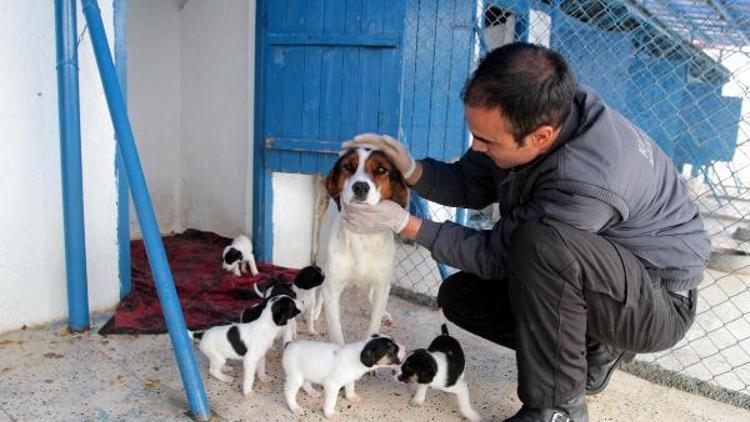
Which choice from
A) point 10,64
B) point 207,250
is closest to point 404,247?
point 207,250

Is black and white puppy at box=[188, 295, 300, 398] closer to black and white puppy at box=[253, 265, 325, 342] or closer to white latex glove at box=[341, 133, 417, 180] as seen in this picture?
black and white puppy at box=[253, 265, 325, 342]

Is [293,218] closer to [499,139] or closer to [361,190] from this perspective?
[361,190]

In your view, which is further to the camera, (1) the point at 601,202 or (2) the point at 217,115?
(2) the point at 217,115

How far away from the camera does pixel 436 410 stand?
2395 millimetres

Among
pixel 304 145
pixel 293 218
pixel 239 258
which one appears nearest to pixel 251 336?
pixel 239 258

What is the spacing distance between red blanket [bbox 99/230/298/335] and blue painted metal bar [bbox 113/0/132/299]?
17 centimetres

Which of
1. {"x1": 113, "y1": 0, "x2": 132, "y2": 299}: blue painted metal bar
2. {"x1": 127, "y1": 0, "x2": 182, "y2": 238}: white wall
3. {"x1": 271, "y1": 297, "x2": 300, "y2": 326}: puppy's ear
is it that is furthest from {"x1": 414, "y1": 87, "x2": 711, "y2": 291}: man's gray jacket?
{"x1": 127, "y1": 0, "x2": 182, "y2": 238}: white wall

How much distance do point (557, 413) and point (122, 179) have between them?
2351 millimetres

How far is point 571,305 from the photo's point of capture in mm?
1911

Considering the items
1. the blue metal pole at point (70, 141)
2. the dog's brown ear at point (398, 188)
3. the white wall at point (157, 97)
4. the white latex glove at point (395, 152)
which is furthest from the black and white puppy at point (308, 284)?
the white wall at point (157, 97)

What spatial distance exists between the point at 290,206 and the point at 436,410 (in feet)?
7.55

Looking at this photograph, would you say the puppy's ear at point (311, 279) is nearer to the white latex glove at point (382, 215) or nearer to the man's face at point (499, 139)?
the white latex glove at point (382, 215)

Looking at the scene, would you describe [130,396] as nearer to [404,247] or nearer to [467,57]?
[404,247]

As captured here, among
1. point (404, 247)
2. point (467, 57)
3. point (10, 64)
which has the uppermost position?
point (467, 57)
